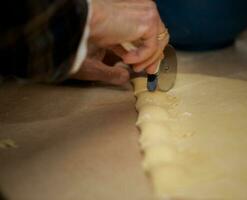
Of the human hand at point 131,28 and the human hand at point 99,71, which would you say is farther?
the human hand at point 99,71

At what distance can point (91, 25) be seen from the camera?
2.03ft

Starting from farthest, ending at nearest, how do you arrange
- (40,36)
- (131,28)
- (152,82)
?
(152,82)
(131,28)
(40,36)

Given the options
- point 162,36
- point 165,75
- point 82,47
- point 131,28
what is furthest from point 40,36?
point 165,75

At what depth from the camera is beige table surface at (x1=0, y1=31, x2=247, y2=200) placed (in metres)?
0.60

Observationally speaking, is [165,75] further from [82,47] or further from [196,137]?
[82,47]

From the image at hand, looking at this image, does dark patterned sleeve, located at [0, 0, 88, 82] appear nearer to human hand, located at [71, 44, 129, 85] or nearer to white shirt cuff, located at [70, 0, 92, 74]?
white shirt cuff, located at [70, 0, 92, 74]

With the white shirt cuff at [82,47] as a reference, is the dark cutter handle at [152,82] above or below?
below

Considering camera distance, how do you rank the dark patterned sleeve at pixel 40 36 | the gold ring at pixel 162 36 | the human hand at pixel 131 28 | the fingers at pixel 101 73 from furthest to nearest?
the fingers at pixel 101 73 → the gold ring at pixel 162 36 → the human hand at pixel 131 28 → the dark patterned sleeve at pixel 40 36

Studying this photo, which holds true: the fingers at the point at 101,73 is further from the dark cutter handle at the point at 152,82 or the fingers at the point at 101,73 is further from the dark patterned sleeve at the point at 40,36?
the dark patterned sleeve at the point at 40,36

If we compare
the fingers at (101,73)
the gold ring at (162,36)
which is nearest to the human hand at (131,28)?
the gold ring at (162,36)

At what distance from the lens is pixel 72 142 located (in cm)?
71

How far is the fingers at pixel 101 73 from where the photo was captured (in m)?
0.90

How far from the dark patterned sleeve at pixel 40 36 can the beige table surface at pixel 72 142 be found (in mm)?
149

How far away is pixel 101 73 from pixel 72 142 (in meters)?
0.24
